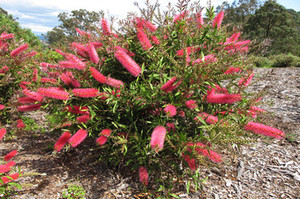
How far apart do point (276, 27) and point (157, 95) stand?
3455cm

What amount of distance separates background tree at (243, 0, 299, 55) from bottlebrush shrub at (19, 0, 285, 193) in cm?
3060

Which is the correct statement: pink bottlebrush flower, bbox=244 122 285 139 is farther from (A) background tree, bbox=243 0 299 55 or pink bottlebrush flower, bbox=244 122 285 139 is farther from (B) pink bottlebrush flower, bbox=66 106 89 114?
(A) background tree, bbox=243 0 299 55

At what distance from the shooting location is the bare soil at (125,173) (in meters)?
2.29

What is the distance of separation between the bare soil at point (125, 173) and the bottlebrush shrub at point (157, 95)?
29cm

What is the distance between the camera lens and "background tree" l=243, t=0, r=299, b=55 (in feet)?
95.0

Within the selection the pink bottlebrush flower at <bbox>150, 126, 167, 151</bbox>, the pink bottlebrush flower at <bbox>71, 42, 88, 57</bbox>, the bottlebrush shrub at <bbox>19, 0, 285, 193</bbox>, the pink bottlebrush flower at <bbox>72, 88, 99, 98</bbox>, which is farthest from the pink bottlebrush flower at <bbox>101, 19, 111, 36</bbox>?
the pink bottlebrush flower at <bbox>150, 126, 167, 151</bbox>

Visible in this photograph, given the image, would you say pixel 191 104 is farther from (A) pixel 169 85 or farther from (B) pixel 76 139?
(B) pixel 76 139

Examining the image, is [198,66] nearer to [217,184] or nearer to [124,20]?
[124,20]

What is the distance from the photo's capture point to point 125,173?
2.60 metres

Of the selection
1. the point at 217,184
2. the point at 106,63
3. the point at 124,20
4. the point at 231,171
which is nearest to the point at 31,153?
the point at 106,63

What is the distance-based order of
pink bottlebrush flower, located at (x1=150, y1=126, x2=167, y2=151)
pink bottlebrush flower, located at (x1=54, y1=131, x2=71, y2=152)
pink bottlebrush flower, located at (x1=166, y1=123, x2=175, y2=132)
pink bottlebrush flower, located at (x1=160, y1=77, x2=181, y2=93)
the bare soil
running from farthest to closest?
the bare soil < pink bottlebrush flower, located at (x1=166, y1=123, x2=175, y2=132) < pink bottlebrush flower, located at (x1=54, y1=131, x2=71, y2=152) < pink bottlebrush flower, located at (x1=160, y1=77, x2=181, y2=93) < pink bottlebrush flower, located at (x1=150, y1=126, x2=167, y2=151)

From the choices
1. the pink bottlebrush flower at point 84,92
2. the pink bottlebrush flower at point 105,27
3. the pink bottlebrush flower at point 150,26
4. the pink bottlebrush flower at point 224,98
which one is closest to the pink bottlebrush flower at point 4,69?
the pink bottlebrush flower at point 105,27

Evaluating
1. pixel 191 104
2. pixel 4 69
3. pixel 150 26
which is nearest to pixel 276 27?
pixel 150 26

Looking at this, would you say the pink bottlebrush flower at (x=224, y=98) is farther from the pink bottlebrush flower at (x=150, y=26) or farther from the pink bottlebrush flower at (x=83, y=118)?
the pink bottlebrush flower at (x=83, y=118)
